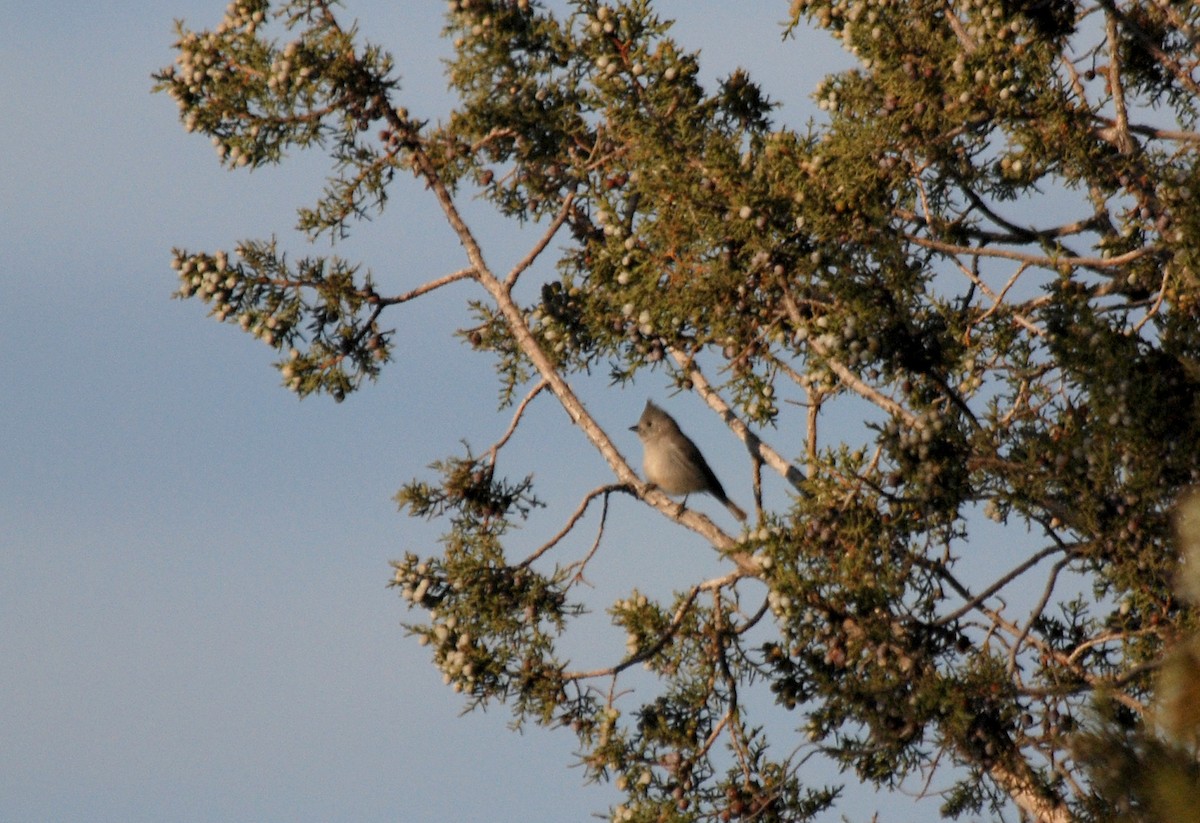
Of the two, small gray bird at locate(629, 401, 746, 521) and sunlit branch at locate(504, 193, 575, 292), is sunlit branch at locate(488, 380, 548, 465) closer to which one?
sunlit branch at locate(504, 193, 575, 292)

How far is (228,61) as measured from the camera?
7.66 m

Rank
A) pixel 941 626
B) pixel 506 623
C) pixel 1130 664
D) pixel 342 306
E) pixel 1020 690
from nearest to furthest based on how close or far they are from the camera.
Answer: pixel 1020 690 → pixel 941 626 → pixel 1130 664 → pixel 506 623 → pixel 342 306

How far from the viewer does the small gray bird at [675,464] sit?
34.0 ft

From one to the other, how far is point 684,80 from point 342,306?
7.19 feet

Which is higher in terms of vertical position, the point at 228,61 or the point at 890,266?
the point at 228,61

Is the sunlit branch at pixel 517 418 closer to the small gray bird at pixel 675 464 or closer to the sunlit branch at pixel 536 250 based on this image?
the sunlit branch at pixel 536 250

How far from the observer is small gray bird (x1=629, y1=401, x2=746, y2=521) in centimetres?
1036

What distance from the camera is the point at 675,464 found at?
1034cm

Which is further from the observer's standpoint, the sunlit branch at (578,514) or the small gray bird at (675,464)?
the small gray bird at (675,464)

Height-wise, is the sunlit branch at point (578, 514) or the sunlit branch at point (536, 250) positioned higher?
the sunlit branch at point (536, 250)

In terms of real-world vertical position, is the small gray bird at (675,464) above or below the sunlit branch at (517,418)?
above

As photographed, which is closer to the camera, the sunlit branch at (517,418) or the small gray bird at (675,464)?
the sunlit branch at (517,418)

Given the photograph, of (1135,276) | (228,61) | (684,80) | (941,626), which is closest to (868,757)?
(941,626)

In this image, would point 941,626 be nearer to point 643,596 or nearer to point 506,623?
point 643,596
